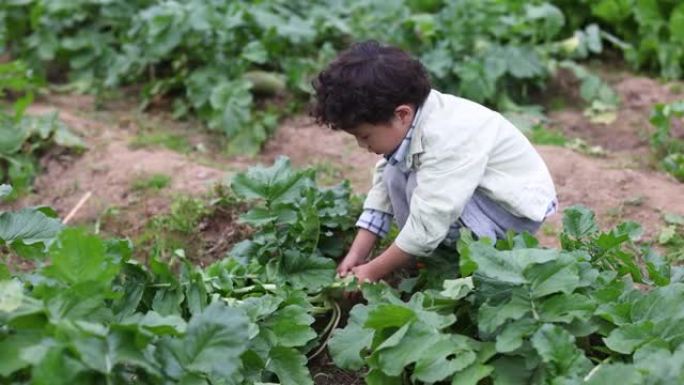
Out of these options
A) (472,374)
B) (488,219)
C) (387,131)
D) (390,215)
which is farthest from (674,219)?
(472,374)

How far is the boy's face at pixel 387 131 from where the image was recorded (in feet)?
10.3

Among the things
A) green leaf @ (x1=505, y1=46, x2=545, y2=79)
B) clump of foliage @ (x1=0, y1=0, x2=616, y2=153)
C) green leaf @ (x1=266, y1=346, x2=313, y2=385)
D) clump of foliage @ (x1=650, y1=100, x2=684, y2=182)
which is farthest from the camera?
green leaf @ (x1=505, y1=46, x2=545, y2=79)

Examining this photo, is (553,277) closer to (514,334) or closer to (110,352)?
(514,334)

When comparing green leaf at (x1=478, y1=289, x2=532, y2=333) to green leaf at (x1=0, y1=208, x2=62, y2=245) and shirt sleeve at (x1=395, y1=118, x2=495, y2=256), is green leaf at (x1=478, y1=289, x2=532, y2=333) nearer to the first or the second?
shirt sleeve at (x1=395, y1=118, x2=495, y2=256)

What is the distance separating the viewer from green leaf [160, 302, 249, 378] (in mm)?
2428

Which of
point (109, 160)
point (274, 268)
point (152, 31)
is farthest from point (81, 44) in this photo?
point (274, 268)

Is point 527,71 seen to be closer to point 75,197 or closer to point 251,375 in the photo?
point 75,197

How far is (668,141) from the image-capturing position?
4797mm

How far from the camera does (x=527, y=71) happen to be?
5316 mm

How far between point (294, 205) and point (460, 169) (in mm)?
647

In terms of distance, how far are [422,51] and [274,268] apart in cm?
244

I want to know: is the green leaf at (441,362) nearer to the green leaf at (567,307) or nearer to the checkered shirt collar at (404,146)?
the green leaf at (567,307)

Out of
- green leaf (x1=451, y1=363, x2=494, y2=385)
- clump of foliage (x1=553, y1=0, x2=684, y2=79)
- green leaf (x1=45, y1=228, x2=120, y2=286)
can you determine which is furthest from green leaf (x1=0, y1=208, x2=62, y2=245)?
clump of foliage (x1=553, y1=0, x2=684, y2=79)

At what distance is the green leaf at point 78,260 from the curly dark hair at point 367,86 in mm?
942
